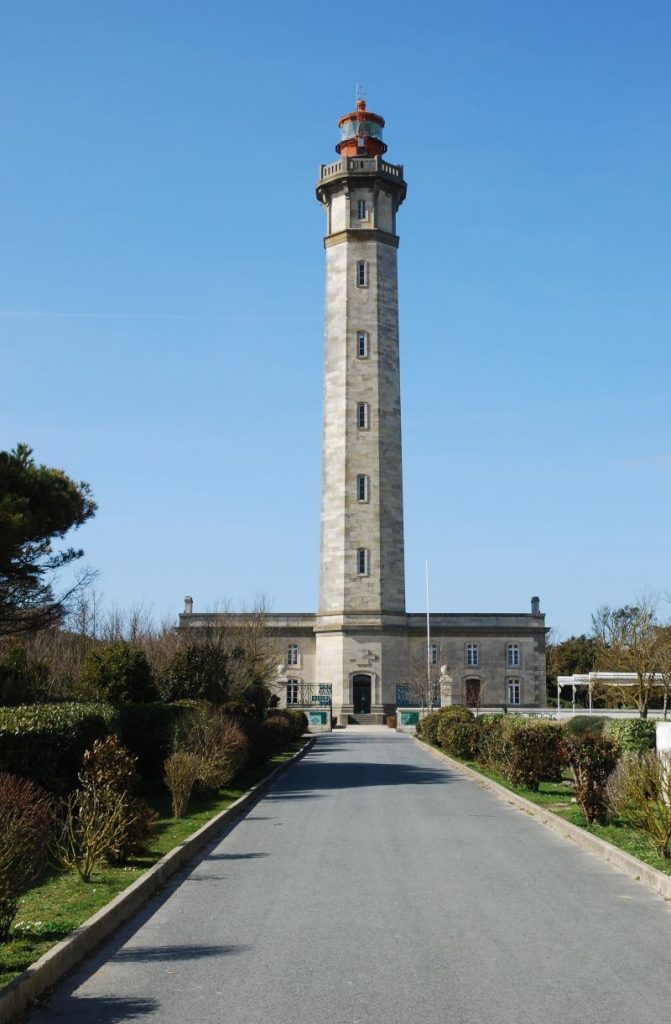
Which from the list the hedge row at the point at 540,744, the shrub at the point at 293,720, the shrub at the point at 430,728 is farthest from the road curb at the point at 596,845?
the shrub at the point at 293,720

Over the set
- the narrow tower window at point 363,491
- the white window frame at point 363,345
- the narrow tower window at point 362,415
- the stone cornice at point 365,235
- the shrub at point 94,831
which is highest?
the stone cornice at point 365,235

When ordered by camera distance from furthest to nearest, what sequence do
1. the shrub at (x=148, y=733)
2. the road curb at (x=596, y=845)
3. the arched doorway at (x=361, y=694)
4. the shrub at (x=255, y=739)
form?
the arched doorway at (x=361, y=694) → the shrub at (x=255, y=739) → the shrub at (x=148, y=733) → the road curb at (x=596, y=845)

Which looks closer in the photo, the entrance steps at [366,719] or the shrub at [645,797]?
the shrub at [645,797]

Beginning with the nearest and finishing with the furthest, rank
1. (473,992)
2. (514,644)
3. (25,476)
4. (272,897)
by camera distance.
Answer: (473,992), (272,897), (25,476), (514,644)

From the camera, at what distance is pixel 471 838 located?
1478 centimetres

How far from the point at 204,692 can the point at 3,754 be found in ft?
56.0

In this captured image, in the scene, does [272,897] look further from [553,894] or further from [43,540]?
[43,540]

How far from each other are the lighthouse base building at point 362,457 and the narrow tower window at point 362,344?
0.18 ft

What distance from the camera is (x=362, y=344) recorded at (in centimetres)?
5816

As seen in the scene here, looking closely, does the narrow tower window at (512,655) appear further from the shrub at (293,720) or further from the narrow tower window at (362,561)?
the shrub at (293,720)

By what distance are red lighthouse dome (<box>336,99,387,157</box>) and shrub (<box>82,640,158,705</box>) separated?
142ft

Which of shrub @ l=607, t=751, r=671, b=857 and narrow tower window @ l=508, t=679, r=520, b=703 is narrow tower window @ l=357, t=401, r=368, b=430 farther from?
shrub @ l=607, t=751, r=671, b=857

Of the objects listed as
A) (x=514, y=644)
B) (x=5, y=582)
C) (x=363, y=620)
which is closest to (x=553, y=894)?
(x=5, y=582)

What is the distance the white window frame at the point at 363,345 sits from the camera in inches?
2283
